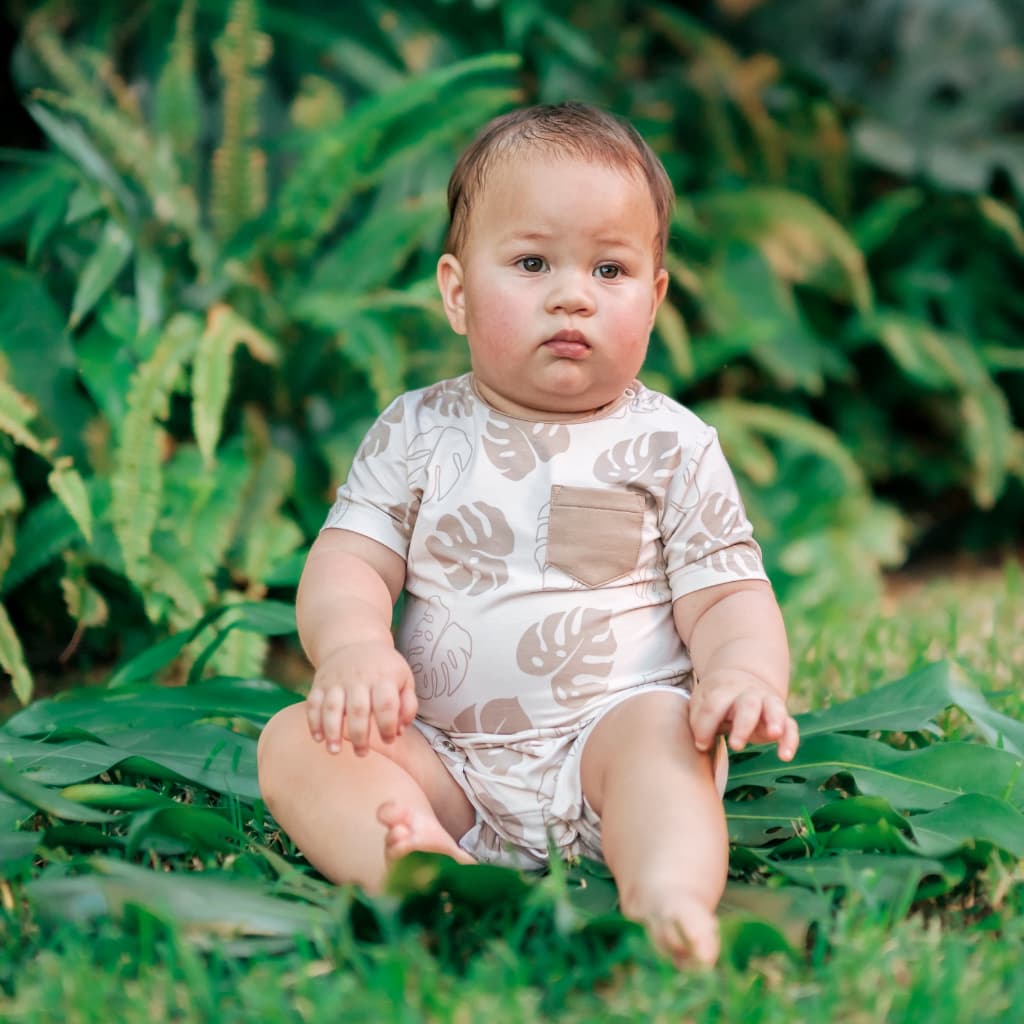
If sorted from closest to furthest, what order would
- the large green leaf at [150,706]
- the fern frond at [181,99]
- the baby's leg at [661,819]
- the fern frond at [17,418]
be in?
the baby's leg at [661,819] < the large green leaf at [150,706] < the fern frond at [17,418] < the fern frond at [181,99]

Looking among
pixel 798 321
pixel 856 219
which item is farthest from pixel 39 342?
pixel 856 219

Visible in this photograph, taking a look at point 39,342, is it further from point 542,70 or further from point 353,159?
point 542,70

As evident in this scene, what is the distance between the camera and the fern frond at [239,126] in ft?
11.1

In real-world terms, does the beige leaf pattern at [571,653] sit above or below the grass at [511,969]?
above

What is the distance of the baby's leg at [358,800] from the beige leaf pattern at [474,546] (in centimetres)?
24

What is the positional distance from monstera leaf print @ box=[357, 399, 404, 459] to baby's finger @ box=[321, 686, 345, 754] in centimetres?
50

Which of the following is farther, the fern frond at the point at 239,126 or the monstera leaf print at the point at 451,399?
the fern frond at the point at 239,126

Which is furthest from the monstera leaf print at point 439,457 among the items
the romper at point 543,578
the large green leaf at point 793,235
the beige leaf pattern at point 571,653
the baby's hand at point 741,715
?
the large green leaf at point 793,235

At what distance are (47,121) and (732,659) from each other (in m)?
2.44

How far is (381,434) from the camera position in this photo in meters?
1.96

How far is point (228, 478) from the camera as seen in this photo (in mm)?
3162

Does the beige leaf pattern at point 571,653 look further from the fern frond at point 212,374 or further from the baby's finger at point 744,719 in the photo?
the fern frond at point 212,374

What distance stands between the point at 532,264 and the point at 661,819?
804 mm

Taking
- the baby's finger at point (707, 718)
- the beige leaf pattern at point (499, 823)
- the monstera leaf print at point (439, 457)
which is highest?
the monstera leaf print at point (439, 457)
